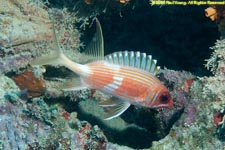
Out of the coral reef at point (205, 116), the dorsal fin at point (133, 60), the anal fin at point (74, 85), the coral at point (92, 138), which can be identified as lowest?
the coral at point (92, 138)

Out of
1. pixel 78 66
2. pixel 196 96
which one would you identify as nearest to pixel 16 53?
pixel 78 66

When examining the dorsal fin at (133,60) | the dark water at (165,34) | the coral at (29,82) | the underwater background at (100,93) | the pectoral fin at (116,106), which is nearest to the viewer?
the dorsal fin at (133,60)

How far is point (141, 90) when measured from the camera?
307 centimetres

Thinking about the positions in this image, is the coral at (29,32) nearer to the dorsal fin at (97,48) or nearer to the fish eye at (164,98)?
the dorsal fin at (97,48)

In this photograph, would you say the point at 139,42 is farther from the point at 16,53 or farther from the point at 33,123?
the point at 33,123

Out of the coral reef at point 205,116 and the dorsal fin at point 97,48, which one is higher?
the dorsal fin at point 97,48

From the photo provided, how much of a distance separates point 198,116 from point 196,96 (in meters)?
0.26

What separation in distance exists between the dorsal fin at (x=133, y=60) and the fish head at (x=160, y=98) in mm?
216

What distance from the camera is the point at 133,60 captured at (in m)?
3.02

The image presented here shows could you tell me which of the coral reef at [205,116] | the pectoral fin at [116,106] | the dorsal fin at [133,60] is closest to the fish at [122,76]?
the dorsal fin at [133,60]

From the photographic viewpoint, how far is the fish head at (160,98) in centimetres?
305

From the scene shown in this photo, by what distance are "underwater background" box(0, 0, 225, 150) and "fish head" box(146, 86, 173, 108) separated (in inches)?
22.0

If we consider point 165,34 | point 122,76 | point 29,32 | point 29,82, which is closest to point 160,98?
point 122,76

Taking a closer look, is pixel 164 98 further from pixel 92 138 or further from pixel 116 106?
pixel 92 138
